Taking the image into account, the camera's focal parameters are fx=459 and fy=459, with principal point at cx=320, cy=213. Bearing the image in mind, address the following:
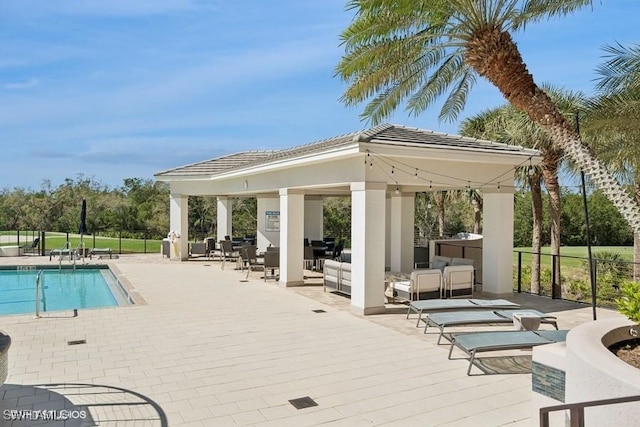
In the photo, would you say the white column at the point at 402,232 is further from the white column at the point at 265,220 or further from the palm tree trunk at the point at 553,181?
the white column at the point at 265,220

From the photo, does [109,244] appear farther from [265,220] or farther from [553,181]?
[553,181]

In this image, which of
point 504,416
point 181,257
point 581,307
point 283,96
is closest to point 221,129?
point 283,96

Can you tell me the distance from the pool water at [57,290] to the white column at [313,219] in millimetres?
10997

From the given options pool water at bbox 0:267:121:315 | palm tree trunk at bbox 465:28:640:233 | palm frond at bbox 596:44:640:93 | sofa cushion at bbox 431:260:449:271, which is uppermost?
palm frond at bbox 596:44:640:93

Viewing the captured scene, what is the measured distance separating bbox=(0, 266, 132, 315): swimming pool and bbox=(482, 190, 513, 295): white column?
1071 cm

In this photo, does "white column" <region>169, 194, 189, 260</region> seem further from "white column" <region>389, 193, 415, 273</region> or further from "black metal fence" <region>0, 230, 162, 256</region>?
"white column" <region>389, 193, 415, 273</region>

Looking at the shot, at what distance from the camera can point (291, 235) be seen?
50.2 ft

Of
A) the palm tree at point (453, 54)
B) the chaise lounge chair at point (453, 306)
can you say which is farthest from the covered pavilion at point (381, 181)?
the chaise lounge chair at point (453, 306)

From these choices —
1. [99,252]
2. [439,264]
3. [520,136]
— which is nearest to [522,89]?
[439,264]

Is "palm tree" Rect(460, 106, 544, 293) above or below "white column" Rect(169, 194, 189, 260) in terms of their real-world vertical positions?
above

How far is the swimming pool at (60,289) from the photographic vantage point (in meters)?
14.1

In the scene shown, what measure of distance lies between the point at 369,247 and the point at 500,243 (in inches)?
178

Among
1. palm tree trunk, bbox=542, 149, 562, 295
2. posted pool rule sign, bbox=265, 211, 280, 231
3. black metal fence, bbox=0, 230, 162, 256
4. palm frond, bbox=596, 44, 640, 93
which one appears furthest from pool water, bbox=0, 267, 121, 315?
palm tree trunk, bbox=542, 149, 562, 295

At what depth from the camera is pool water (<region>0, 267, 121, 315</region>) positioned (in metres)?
14.1
